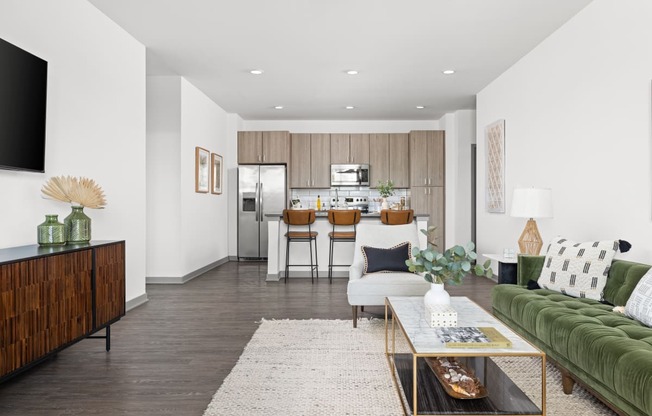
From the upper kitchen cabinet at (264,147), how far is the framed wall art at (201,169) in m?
1.36

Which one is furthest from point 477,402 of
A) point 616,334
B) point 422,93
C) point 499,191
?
point 422,93

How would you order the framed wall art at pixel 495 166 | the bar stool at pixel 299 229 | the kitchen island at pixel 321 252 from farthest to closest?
the kitchen island at pixel 321 252 → the bar stool at pixel 299 229 → the framed wall art at pixel 495 166

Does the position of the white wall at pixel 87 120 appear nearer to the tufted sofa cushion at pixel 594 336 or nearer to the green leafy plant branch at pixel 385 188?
the tufted sofa cushion at pixel 594 336

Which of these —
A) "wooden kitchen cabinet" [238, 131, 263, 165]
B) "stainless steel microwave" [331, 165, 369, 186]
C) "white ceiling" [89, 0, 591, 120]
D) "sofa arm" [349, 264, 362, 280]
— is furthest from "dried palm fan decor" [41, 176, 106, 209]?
"stainless steel microwave" [331, 165, 369, 186]

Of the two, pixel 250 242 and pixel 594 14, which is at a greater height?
pixel 594 14

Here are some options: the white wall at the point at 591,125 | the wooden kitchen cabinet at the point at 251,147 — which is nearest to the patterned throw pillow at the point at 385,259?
the white wall at the point at 591,125

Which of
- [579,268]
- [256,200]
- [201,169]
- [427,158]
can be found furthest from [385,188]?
[579,268]

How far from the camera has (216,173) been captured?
806 centimetres

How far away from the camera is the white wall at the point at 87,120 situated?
3.12m

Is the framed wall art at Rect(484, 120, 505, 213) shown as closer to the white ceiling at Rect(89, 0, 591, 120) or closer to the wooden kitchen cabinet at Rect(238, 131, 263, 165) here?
the white ceiling at Rect(89, 0, 591, 120)

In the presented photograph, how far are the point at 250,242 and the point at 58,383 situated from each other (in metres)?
5.93

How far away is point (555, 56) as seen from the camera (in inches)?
181

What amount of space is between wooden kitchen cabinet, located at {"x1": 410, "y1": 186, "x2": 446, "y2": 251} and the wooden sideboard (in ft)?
20.5

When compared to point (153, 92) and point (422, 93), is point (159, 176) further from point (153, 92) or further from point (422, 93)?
point (422, 93)
